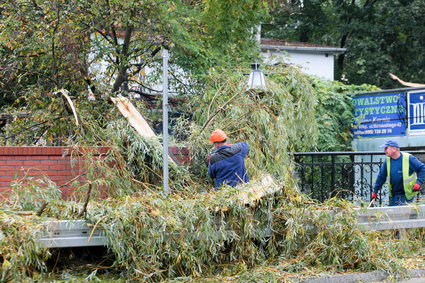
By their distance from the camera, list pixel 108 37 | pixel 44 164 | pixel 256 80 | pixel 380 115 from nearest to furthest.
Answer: pixel 44 164 → pixel 256 80 → pixel 108 37 → pixel 380 115

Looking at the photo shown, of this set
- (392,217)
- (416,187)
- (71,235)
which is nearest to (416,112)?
(416,187)

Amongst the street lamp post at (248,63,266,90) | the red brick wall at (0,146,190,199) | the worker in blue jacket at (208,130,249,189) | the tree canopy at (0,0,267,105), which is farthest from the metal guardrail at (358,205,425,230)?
the tree canopy at (0,0,267,105)

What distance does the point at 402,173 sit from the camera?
9148 mm

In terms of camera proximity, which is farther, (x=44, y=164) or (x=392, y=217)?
(x=44, y=164)

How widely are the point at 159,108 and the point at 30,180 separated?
6615 millimetres

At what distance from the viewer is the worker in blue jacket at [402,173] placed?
9.12 m

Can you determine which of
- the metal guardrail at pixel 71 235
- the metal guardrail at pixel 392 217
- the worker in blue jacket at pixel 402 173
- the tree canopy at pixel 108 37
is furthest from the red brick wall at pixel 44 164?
the worker in blue jacket at pixel 402 173

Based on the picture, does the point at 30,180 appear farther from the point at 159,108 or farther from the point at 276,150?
the point at 159,108

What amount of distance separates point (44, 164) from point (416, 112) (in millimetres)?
11525

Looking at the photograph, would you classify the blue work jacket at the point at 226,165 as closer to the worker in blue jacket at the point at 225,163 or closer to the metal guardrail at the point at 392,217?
the worker in blue jacket at the point at 225,163

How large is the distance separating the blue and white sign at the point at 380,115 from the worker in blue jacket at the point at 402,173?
849cm

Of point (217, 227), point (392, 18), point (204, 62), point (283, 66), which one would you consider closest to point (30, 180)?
point (217, 227)

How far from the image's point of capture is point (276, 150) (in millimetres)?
Answer: 10281

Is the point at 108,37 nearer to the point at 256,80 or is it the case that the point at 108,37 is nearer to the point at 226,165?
the point at 256,80
